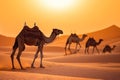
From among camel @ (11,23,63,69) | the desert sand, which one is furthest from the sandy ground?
camel @ (11,23,63,69)

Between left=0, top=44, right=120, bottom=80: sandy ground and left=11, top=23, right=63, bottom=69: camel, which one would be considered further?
left=11, top=23, right=63, bottom=69: camel

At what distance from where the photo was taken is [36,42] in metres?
13.3

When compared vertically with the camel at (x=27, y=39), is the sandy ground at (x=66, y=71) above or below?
below

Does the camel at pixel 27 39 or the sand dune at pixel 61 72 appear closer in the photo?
the sand dune at pixel 61 72

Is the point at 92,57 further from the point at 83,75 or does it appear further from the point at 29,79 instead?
the point at 29,79

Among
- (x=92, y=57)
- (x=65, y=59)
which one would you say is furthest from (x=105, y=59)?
(x=65, y=59)

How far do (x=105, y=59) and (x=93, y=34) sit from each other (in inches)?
1610

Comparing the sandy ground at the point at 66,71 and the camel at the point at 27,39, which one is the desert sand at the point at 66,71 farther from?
the camel at the point at 27,39

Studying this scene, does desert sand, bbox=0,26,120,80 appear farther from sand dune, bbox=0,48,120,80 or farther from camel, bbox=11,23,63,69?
camel, bbox=11,23,63,69

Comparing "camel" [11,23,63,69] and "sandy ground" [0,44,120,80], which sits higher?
"camel" [11,23,63,69]

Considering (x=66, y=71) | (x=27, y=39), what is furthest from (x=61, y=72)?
(x=27, y=39)

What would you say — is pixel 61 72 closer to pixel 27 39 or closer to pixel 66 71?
pixel 66 71

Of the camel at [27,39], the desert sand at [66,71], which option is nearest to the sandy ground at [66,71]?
the desert sand at [66,71]

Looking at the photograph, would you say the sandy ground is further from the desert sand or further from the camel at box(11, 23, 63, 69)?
the camel at box(11, 23, 63, 69)
